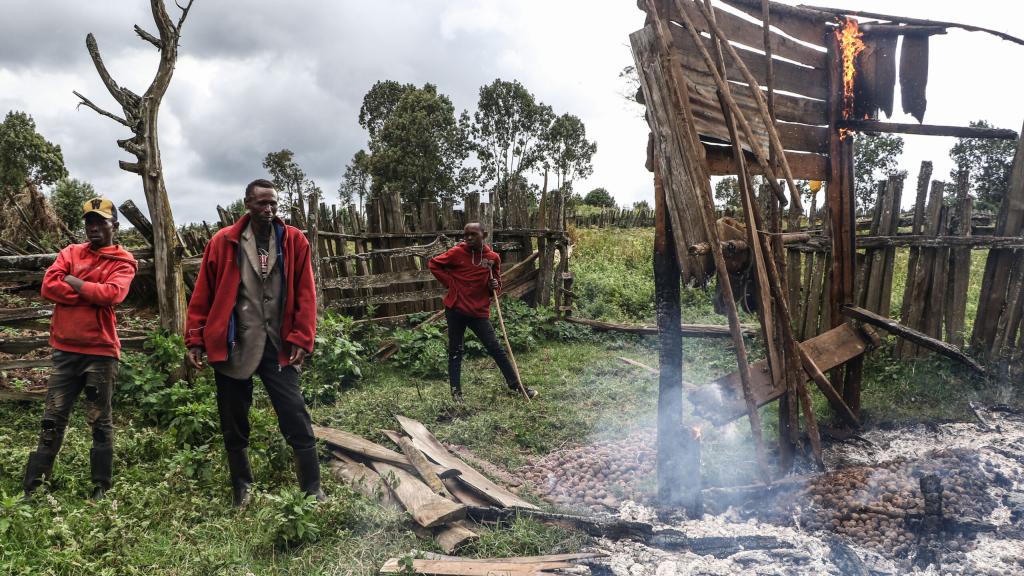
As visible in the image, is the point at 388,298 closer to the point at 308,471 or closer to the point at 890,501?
the point at 308,471

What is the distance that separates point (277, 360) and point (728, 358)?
6.39 m

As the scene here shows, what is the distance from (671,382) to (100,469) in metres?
3.97

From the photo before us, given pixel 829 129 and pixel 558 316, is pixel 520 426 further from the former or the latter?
pixel 558 316

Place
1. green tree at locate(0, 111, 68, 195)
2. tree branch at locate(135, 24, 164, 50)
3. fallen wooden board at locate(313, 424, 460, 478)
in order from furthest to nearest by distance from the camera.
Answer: green tree at locate(0, 111, 68, 195) < tree branch at locate(135, 24, 164, 50) < fallen wooden board at locate(313, 424, 460, 478)

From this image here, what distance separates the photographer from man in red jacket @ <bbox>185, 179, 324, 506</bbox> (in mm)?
3490

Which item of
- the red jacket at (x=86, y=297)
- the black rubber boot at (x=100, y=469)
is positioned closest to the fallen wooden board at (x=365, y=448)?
the black rubber boot at (x=100, y=469)

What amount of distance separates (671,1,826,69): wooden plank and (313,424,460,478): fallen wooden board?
3.49 metres

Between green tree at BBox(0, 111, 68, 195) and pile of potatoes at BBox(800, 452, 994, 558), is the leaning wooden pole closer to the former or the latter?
pile of potatoes at BBox(800, 452, 994, 558)

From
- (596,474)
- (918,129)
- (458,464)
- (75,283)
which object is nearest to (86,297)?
(75,283)

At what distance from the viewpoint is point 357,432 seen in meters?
5.18

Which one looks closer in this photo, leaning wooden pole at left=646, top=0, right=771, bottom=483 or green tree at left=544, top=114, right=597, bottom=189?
leaning wooden pole at left=646, top=0, right=771, bottom=483

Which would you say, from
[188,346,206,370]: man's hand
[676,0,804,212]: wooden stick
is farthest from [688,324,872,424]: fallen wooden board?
[188,346,206,370]: man's hand

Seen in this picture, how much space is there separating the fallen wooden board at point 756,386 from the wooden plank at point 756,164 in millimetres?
1445

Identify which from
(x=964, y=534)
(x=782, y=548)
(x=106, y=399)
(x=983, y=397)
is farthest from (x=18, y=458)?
(x=983, y=397)
